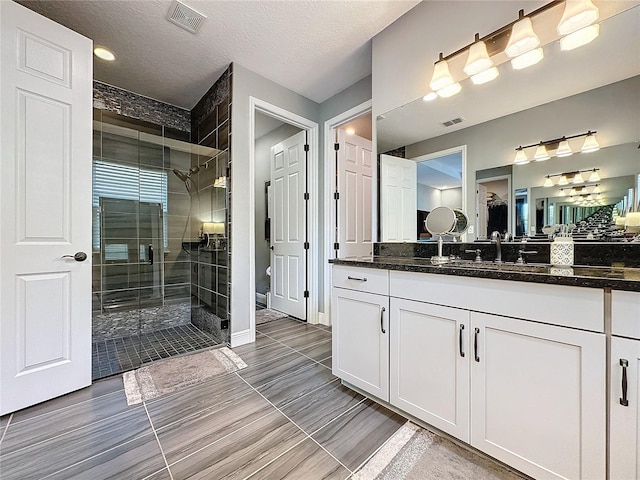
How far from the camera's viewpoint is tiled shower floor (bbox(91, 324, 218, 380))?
7.00 feet

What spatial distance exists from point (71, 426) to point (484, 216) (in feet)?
8.89

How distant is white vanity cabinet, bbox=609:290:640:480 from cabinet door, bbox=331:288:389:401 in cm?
86

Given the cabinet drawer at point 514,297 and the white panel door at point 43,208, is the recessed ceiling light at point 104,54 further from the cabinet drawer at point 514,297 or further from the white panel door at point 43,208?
the cabinet drawer at point 514,297

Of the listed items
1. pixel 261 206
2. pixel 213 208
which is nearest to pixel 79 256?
pixel 213 208

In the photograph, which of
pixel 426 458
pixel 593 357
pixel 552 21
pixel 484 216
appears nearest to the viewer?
pixel 593 357

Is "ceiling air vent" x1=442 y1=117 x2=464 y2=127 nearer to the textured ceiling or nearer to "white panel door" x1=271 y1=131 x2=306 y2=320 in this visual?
the textured ceiling

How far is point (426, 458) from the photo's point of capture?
123cm

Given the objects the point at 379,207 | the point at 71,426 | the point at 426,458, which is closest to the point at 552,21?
the point at 379,207

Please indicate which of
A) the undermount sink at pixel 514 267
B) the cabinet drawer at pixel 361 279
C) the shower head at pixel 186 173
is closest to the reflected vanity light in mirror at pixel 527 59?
the undermount sink at pixel 514 267

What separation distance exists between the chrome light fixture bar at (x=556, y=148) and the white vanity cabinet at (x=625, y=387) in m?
0.94

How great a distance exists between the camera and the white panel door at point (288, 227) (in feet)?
11.0

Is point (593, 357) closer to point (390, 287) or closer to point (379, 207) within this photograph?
point (390, 287)

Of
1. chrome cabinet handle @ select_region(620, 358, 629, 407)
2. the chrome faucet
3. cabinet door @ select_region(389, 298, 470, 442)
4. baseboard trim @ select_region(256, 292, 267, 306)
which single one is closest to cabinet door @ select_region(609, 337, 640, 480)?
chrome cabinet handle @ select_region(620, 358, 629, 407)

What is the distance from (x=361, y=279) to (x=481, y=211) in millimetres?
909
